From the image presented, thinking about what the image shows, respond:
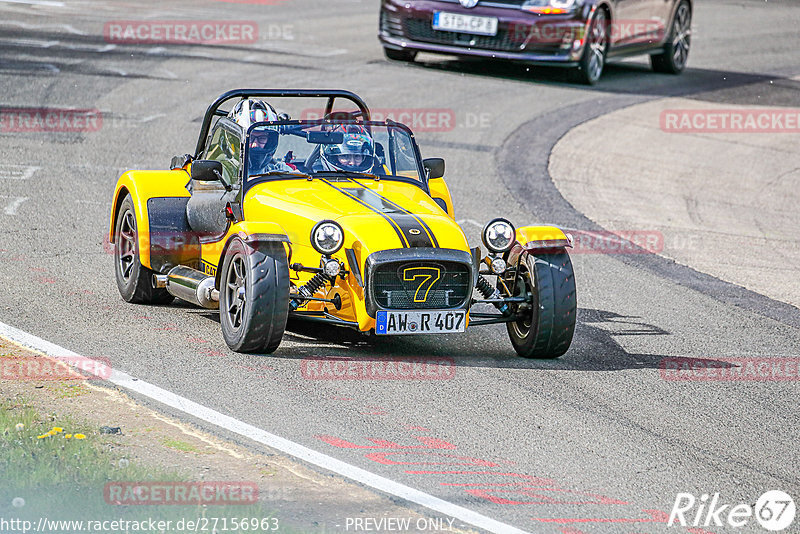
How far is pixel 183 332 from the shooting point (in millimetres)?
8945

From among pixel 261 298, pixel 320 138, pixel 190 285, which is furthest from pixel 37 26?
pixel 261 298

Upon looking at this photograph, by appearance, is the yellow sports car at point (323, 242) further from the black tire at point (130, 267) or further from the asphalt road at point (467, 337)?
the asphalt road at point (467, 337)

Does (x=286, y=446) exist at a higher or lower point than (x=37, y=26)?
lower

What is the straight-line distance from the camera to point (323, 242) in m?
8.19

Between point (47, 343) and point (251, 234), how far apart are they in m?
1.48

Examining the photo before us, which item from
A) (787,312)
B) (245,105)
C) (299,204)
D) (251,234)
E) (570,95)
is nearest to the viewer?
(251,234)

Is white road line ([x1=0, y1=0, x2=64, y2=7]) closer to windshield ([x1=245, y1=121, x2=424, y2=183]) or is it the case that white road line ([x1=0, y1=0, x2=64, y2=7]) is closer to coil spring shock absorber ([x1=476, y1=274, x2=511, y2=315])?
windshield ([x1=245, y1=121, x2=424, y2=183])

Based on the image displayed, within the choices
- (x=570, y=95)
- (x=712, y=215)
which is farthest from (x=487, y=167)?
(x=570, y=95)

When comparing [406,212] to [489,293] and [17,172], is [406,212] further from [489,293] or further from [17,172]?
[17,172]

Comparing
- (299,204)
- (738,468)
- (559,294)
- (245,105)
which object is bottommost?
(738,468)

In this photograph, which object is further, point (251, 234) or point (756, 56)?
point (756, 56)

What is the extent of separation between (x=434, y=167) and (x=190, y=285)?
2.04 metres

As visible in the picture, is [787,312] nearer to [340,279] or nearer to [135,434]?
[340,279]

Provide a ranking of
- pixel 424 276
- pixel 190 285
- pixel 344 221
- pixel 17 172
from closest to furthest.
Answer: pixel 424 276 < pixel 344 221 < pixel 190 285 < pixel 17 172
